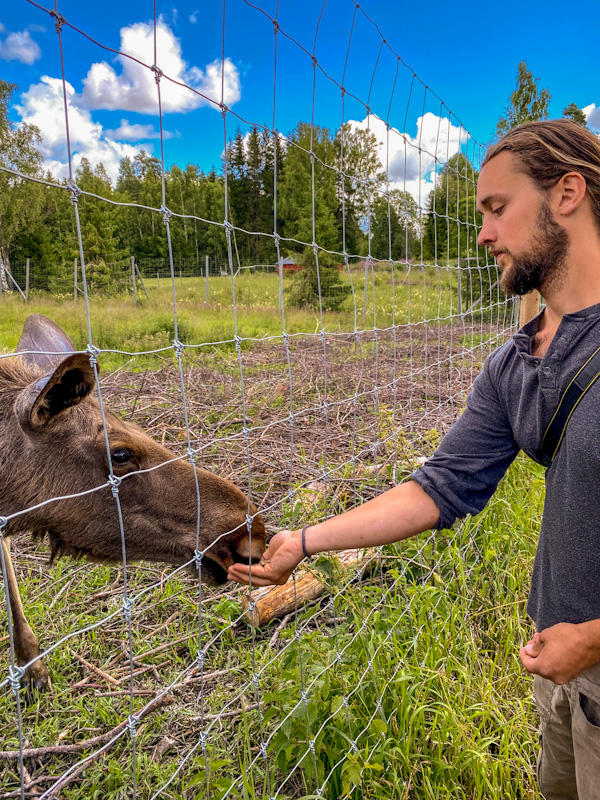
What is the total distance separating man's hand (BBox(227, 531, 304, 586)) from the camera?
1.74 m

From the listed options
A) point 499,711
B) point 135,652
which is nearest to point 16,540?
point 135,652

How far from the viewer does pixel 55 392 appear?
176 centimetres

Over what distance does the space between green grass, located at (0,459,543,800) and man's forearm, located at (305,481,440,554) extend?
17.7 inches

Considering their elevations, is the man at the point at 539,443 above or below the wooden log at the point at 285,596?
above

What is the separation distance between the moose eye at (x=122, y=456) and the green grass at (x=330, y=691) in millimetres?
752

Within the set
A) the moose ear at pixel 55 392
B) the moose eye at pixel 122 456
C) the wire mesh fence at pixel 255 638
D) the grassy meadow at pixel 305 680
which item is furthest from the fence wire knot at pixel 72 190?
the moose eye at pixel 122 456

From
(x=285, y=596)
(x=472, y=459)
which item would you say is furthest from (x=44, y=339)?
(x=472, y=459)

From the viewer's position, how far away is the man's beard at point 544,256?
1515mm

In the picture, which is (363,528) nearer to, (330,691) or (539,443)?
(539,443)

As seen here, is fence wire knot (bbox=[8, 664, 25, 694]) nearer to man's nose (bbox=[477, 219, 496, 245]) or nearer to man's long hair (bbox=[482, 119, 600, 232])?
man's nose (bbox=[477, 219, 496, 245])

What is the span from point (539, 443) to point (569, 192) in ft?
2.39

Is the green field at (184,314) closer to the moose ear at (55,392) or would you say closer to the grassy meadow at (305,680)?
the grassy meadow at (305,680)

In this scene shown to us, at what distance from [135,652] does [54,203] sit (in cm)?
214

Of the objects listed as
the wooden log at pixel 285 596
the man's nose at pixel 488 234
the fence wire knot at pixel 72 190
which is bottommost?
the wooden log at pixel 285 596
